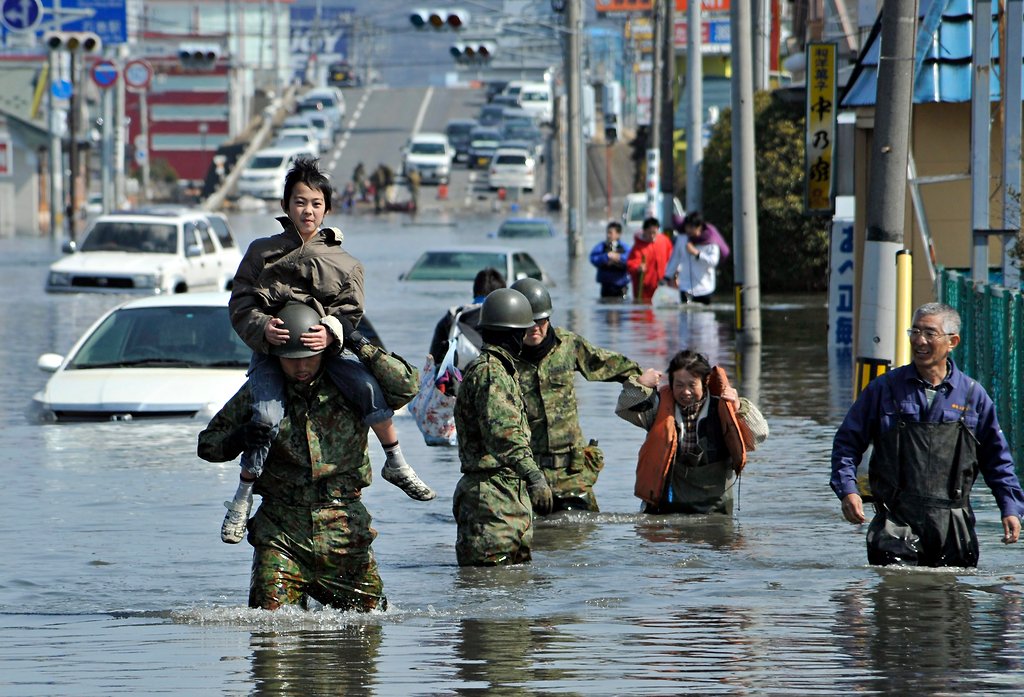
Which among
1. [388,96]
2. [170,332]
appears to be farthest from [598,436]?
[388,96]

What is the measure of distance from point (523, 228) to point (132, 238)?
23698mm

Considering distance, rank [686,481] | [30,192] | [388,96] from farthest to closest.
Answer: [388,96]
[30,192]
[686,481]

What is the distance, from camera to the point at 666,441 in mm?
11109

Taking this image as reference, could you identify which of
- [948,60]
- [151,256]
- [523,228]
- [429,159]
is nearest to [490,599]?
[948,60]

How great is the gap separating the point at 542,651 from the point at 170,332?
835 centimetres

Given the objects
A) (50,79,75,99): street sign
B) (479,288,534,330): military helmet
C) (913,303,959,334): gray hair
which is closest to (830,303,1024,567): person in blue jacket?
(913,303,959,334): gray hair

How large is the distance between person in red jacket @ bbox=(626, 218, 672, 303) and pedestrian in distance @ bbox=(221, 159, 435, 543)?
2244cm

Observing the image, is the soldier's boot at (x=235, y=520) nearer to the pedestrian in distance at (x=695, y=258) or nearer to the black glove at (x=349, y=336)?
the black glove at (x=349, y=336)

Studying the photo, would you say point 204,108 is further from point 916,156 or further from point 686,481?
point 686,481

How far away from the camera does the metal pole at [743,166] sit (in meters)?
23.0

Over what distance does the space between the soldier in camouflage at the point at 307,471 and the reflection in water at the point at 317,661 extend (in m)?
0.19

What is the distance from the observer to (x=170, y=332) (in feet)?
51.2

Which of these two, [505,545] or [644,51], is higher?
[644,51]

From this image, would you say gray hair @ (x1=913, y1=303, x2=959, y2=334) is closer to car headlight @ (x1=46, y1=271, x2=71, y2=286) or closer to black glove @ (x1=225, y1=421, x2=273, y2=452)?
black glove @ (x1=225, y1=421, x2=273, y2=452)
